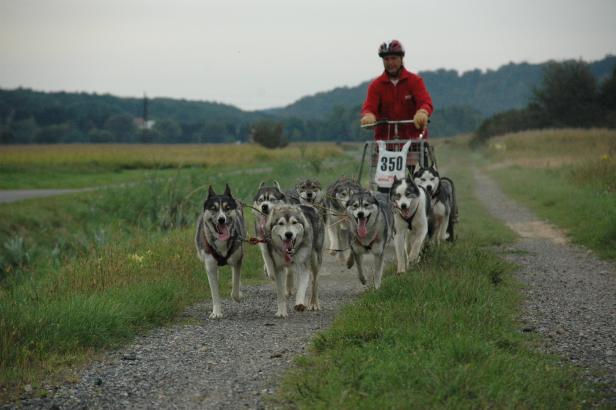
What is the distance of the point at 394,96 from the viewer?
10508 millimetres

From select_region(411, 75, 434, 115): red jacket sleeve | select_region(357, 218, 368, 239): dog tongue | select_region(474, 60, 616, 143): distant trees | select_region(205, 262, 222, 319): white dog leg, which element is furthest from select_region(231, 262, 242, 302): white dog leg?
select_region(474, 60, 616, 143): distant trees

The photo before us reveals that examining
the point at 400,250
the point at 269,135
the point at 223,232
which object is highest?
the point at 269,135

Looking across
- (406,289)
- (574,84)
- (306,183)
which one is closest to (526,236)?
(306,183)

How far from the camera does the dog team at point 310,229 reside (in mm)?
7227

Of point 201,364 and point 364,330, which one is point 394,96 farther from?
point 201,364

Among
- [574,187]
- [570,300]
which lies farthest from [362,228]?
[574,187]

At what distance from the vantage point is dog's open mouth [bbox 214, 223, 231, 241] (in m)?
7.34

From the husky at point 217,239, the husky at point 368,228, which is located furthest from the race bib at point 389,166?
the husky at point 217,239

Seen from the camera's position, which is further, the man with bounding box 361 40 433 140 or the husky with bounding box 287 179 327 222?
the husky with bounding box 287 179 327 222

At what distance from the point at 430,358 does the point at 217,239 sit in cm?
313

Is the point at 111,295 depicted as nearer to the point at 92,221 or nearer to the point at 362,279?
the point at 362,279

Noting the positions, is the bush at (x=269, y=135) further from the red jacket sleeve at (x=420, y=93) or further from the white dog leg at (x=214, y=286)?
the white dog leg at (x=214, y=286)

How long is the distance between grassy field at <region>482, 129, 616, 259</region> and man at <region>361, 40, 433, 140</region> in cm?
343

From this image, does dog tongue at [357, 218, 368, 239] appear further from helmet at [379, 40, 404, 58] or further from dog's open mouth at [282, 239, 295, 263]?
helmet at [379, 40, 404, 58]
